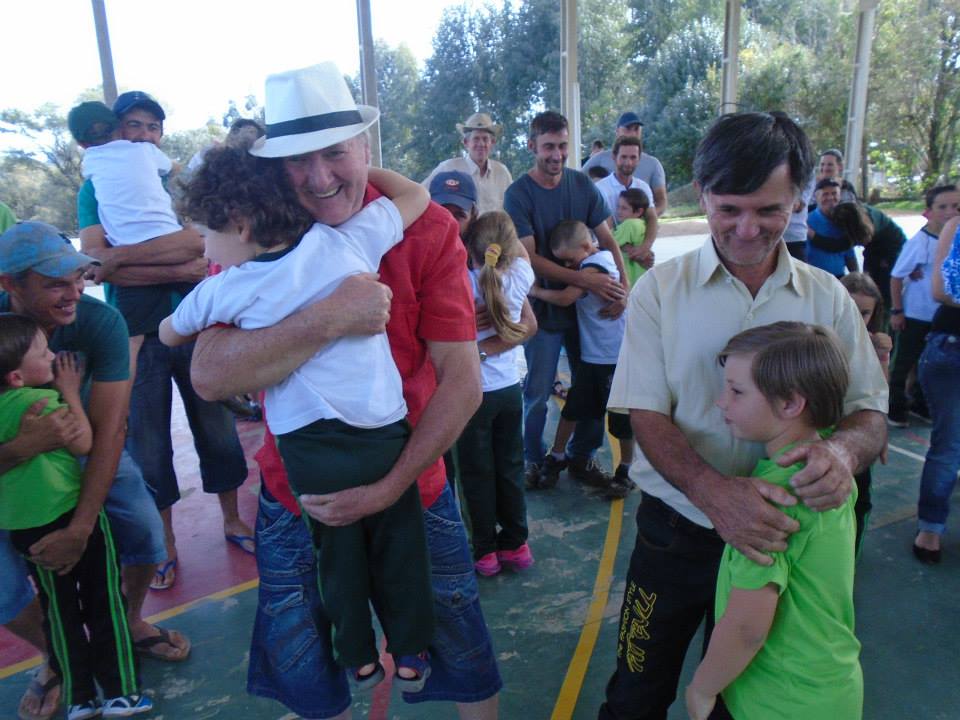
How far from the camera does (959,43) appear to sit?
61.9 ft

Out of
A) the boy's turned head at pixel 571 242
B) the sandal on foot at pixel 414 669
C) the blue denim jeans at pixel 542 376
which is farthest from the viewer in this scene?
the blue denim jeans at pixel 542 376

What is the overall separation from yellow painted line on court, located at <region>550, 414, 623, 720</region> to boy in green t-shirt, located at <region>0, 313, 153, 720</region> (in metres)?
1.48

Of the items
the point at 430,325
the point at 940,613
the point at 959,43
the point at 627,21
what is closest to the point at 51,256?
the point at 430,325

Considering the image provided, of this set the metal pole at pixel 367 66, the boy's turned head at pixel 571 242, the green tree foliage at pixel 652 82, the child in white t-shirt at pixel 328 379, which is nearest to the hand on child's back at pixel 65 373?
the child in white t-shirt at pixel 328 379

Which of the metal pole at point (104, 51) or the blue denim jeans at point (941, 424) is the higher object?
the metal pole at point (104, 51)

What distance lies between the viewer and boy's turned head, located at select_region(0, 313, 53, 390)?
2012 mm

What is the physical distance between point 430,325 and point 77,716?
1.93 meters

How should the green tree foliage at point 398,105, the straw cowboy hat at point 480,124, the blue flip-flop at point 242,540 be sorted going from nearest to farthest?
the blue flip-flop at point 242,540 < the straw cowboy hat at point 480,124 < the green tree foliage at point 398,105

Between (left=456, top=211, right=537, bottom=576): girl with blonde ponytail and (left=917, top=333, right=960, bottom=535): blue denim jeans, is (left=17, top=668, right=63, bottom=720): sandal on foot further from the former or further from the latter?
(left=917, top=333, right=960, bottom=535): blue denim jeans

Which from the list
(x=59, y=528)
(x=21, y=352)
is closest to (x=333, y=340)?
(x=21, y=352)

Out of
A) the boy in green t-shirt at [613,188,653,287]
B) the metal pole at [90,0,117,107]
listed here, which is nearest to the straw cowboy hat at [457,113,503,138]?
the boy in green t-shirt at [613,188,653,287]

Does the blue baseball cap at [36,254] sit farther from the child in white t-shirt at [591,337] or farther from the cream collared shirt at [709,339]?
the child in white t-shirt at [591,337]

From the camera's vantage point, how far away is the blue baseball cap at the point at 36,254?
2.12m

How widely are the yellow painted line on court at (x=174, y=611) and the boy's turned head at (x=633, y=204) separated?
3.63 meters
